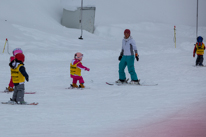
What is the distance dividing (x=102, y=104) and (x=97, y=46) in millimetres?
20055

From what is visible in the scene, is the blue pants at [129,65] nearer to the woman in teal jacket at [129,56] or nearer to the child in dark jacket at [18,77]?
the woman in teal jacket at [129,56]

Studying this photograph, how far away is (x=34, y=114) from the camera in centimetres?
725

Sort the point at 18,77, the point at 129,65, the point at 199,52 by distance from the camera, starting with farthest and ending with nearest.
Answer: the point at 199,52 → the point at 129,65 → the point at 18,77

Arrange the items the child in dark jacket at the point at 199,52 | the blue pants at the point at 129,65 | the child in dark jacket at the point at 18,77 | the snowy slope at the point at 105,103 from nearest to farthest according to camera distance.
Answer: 1. the snowy slope at the point at 105,103
2. the child in dark jacket at the point at 18,77
3. the blue pants at the point at 129,65
4. the child in dark jacket at the point at 199,52

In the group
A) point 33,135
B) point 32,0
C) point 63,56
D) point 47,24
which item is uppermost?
point 32,0

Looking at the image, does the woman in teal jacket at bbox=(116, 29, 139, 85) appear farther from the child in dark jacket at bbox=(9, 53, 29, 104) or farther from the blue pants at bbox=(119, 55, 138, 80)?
the child in dark jacket at bbox=(9, 53, 29, 104)

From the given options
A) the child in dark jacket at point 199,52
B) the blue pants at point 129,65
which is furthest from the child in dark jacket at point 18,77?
the child in dark jacket at point 199,52

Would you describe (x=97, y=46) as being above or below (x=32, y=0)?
below

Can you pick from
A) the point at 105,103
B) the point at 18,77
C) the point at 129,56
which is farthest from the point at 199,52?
the point at 18,77

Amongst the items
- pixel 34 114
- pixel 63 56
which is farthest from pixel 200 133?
pixel 63 56

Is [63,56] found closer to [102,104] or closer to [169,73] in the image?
[169,73]

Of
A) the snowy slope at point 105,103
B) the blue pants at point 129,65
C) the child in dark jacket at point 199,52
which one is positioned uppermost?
the child in dark jacket at point 199,52

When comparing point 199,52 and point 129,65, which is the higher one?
point 199,52

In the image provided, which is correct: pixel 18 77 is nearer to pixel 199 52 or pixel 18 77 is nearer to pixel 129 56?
pixel 129 56
